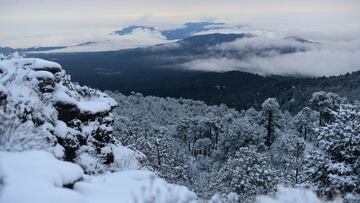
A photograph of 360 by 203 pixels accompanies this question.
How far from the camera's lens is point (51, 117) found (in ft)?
49.0

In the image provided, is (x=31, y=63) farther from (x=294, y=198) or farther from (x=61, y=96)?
(x=294, y=198)

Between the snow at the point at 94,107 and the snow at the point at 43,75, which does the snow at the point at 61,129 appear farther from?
the snow at the point at 43,75

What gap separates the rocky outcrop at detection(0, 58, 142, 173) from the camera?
12406 millimetres

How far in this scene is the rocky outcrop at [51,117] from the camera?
40.7 feet

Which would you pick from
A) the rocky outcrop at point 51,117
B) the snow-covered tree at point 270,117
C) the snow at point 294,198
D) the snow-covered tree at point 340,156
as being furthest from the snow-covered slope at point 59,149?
the snow-covered tree at point 270,117

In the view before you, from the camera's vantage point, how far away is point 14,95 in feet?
46.0

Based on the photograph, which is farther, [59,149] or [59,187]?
[59,149]

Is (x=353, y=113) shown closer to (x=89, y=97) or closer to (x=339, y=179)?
(x=339, y=179)

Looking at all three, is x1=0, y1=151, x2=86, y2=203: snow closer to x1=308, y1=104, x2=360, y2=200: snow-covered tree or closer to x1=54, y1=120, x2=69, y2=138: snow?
x1=54, y1=120, x2=69, y2=138: snow

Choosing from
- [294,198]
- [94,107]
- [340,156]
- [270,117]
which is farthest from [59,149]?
[270,117]

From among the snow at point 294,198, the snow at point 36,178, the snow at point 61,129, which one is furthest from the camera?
the snow at point 61,129

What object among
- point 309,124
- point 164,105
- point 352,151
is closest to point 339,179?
point 352,151

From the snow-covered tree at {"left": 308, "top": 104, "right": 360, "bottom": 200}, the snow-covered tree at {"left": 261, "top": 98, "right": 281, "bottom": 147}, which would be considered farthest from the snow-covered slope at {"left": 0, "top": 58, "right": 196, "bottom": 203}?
the snow-covered tree at {"left": 261, "top": 98, "right": 281, "bottom": 147}

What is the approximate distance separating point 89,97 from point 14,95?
263 inches
